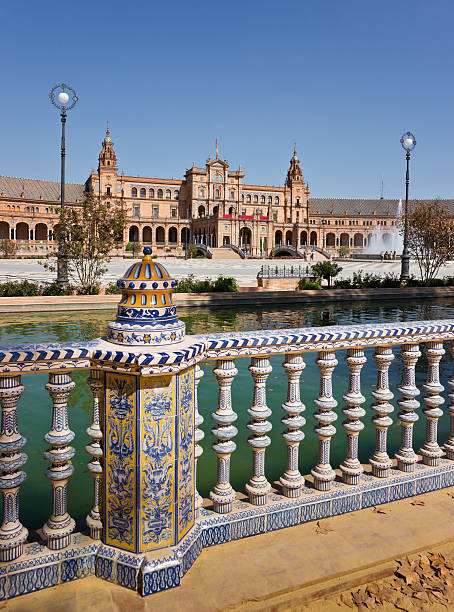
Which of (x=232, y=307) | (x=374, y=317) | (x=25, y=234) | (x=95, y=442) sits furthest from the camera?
(x=25, y=234)

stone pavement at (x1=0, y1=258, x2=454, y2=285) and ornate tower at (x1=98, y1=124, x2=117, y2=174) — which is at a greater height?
ornate tower at (x1=98, y1=124, x2=117, y2=174)

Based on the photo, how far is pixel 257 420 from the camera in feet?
9.69

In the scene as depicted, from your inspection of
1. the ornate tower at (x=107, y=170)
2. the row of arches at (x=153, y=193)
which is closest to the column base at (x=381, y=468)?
the ornate tower at (x=107, y=170)

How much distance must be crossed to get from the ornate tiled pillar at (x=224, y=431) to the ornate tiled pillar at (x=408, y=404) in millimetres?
1321

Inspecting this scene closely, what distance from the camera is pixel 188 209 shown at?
9756 centimetres

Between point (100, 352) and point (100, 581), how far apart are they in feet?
3.97

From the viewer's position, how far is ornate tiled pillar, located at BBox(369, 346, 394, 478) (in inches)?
129

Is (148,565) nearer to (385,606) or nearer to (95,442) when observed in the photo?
(95,442)

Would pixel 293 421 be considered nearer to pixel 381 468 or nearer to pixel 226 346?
pixel 226 346

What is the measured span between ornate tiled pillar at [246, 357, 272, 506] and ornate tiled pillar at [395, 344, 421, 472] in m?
1.09

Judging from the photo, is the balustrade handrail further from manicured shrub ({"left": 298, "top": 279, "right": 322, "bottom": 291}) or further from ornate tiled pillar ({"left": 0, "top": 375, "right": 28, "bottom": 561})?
manicured shrub ({"left": 298, "top": 279, "right": 322, "bottom": 291})

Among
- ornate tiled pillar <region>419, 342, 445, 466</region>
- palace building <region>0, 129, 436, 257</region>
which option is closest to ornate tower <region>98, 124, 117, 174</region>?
palace building <region>0, 129, 436, 257</region>

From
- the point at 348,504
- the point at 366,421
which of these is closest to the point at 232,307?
the point at 366,421

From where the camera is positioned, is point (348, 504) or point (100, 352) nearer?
point (100, 352)
